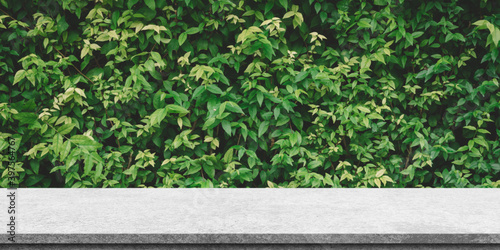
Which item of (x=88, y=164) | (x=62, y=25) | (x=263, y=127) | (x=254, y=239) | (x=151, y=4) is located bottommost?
(x=88, y=164)

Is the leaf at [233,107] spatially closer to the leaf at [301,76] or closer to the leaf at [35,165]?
the leaf at [301,76]

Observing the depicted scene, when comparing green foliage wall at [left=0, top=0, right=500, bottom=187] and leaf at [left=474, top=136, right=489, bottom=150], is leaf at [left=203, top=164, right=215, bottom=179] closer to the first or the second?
green foliage wall at [left=0, top=0, right=500, bottom=187]

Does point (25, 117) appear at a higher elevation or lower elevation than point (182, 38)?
lower

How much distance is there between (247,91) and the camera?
8.25 feet

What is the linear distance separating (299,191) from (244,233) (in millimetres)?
779

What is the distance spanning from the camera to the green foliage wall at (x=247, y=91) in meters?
2.44

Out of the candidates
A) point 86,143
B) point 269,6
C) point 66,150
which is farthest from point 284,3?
point 66,150

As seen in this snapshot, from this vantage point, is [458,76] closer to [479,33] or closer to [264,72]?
[479,33]

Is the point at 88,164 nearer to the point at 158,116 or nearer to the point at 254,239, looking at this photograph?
the point at 158,116

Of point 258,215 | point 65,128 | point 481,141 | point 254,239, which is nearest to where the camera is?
point 254,239

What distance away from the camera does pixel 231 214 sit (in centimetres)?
171

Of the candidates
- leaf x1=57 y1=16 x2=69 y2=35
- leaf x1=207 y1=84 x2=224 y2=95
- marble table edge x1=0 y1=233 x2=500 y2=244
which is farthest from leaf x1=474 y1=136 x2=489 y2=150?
leaf x1=57 y1=16 x2=69 y2=35

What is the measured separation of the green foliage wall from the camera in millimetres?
2443

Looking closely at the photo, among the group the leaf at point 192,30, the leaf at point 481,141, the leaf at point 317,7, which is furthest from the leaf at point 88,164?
the leaf at point 481,141
